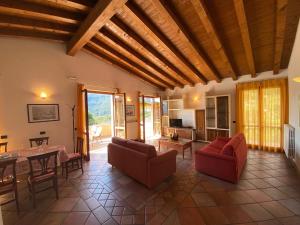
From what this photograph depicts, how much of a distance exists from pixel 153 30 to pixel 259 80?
421 cm

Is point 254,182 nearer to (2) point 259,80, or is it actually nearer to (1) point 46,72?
(2) point 259,80

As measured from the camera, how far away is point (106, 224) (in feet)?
7.09

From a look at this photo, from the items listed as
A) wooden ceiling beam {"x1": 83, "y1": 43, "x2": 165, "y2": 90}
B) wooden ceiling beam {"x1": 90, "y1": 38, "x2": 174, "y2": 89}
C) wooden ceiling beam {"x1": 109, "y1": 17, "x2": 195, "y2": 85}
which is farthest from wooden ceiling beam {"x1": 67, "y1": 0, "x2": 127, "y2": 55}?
wooden ceiling beam {"x1": 83, "y1": 43, "x2": 165, "y2": 90}

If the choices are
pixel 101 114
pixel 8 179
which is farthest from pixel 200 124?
pixel 8 179

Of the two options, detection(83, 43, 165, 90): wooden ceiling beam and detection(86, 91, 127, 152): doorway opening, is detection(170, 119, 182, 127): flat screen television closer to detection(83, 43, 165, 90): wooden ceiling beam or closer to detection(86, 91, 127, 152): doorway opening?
detection(83, 43, 165, 90): wooden ceiling beam

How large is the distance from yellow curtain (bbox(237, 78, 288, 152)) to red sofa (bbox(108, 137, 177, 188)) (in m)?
3.81

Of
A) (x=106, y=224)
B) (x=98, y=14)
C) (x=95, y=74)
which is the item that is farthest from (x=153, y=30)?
(x=106, y=224)

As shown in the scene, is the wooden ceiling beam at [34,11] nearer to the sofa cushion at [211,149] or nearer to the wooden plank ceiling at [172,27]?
the wooden plank ceiling at [172,27]

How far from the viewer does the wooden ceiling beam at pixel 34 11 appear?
3.04m

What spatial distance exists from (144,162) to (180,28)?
311 cm

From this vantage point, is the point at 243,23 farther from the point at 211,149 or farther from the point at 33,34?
the point at 33,34

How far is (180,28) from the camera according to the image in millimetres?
3465

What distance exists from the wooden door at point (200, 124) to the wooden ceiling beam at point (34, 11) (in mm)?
5652

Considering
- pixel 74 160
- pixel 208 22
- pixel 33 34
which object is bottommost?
pixel 74 160
